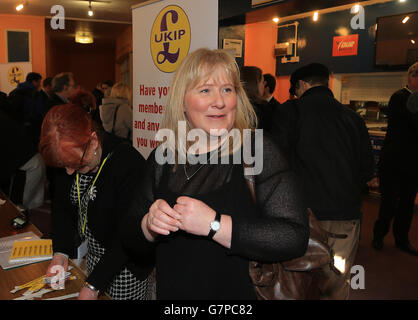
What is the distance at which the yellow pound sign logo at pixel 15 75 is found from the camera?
8578 millimetres

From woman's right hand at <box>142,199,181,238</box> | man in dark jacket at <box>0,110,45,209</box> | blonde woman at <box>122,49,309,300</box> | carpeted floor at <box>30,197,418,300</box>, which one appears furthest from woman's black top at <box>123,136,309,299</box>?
man in dark jacket at <box>0,110,45,209</box>

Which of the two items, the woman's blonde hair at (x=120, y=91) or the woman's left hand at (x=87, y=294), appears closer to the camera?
the woman's left hand at (x=87, y=294)

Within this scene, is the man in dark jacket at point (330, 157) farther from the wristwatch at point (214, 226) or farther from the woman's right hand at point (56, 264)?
the wristwatch at point (214, 226)

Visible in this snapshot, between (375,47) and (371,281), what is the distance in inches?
190

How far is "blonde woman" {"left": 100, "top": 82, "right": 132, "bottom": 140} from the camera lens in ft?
16.6

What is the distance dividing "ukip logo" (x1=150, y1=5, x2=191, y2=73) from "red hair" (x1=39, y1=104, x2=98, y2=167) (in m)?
1.20

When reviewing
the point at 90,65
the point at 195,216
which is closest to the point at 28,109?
the point at 195,216

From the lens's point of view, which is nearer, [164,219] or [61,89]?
[164,219]

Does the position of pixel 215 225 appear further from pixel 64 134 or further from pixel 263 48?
pixel 263 48

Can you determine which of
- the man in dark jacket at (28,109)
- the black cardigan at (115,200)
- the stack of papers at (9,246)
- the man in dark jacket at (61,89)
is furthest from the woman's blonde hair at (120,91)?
the black cardigan at (115,200)

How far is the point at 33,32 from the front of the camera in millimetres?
9281

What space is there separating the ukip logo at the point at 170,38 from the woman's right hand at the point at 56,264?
58.7 inches

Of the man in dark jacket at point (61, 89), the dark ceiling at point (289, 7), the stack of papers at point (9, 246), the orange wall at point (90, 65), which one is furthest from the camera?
the orange wall at point (90, 65)

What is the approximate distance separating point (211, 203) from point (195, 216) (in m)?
0.15
